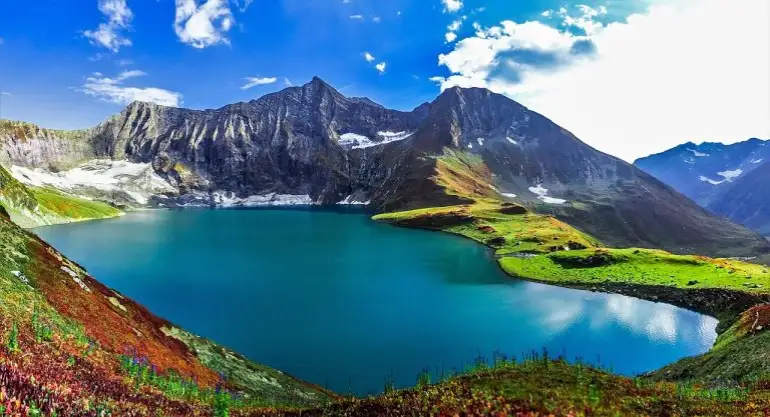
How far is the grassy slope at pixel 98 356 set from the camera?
14094mm

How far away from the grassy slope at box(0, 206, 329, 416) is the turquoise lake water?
1099cm

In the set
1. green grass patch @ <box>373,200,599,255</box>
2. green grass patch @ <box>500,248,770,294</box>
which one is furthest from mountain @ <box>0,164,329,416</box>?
green grass patch @ <box>373,200,599,255</box>

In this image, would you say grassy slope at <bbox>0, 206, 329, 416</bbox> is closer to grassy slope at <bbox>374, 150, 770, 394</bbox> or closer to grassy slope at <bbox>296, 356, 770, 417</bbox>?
grassy slope at <bbox>296, 356, 770, 417</bbox>

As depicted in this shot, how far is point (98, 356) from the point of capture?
24.0 meters

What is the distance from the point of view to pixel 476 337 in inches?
2379

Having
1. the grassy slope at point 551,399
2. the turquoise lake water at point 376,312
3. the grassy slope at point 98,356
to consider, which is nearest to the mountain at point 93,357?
the grassy slope at point 98,356

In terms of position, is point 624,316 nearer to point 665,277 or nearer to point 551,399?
point 665,277

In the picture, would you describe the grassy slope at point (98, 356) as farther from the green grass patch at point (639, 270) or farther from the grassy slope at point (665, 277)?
the green grass patch at point (639, 270)

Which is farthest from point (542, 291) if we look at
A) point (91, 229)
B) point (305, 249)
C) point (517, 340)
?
point (91, 229)

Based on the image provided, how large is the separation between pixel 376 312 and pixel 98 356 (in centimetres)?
4869

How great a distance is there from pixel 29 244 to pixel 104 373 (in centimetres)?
2727

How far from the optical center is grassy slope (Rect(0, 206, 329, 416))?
555 inches

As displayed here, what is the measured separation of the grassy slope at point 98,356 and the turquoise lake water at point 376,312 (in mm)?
10992

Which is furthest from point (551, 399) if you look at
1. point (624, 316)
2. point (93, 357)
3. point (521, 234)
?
point (521, 234)
